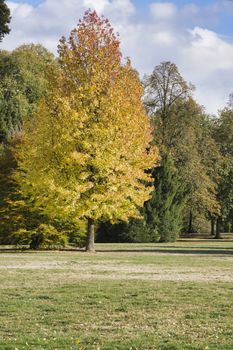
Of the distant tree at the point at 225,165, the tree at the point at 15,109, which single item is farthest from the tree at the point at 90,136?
the distant tree at the point at 225,165

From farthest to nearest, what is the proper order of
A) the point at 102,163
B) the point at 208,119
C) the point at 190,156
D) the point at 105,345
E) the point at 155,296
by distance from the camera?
the point at 208,119
the point at 190,156
the point at 102,163
the point at 155,296
the point at 105,345

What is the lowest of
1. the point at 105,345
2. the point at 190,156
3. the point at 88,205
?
the point at 105,345

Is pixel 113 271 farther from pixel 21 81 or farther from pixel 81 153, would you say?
pixel 21 81

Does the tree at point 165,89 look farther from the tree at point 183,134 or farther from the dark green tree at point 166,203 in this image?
the dark green tree at point 166,203

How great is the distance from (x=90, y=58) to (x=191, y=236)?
3622cm

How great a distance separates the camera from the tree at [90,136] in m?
28.9

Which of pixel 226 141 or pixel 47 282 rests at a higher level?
pixel 226 141

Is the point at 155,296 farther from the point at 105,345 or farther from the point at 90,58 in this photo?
the point at 90,58

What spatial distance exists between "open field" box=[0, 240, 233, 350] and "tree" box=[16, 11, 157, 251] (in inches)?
394

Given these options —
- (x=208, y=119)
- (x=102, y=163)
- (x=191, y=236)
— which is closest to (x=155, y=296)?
(x=102, y=163)

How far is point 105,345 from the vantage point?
8750 millimetres

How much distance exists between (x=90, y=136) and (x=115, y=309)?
18214 millimetres

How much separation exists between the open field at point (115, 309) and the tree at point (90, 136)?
10.0 meters

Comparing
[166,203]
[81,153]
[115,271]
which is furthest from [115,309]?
[166,203]
